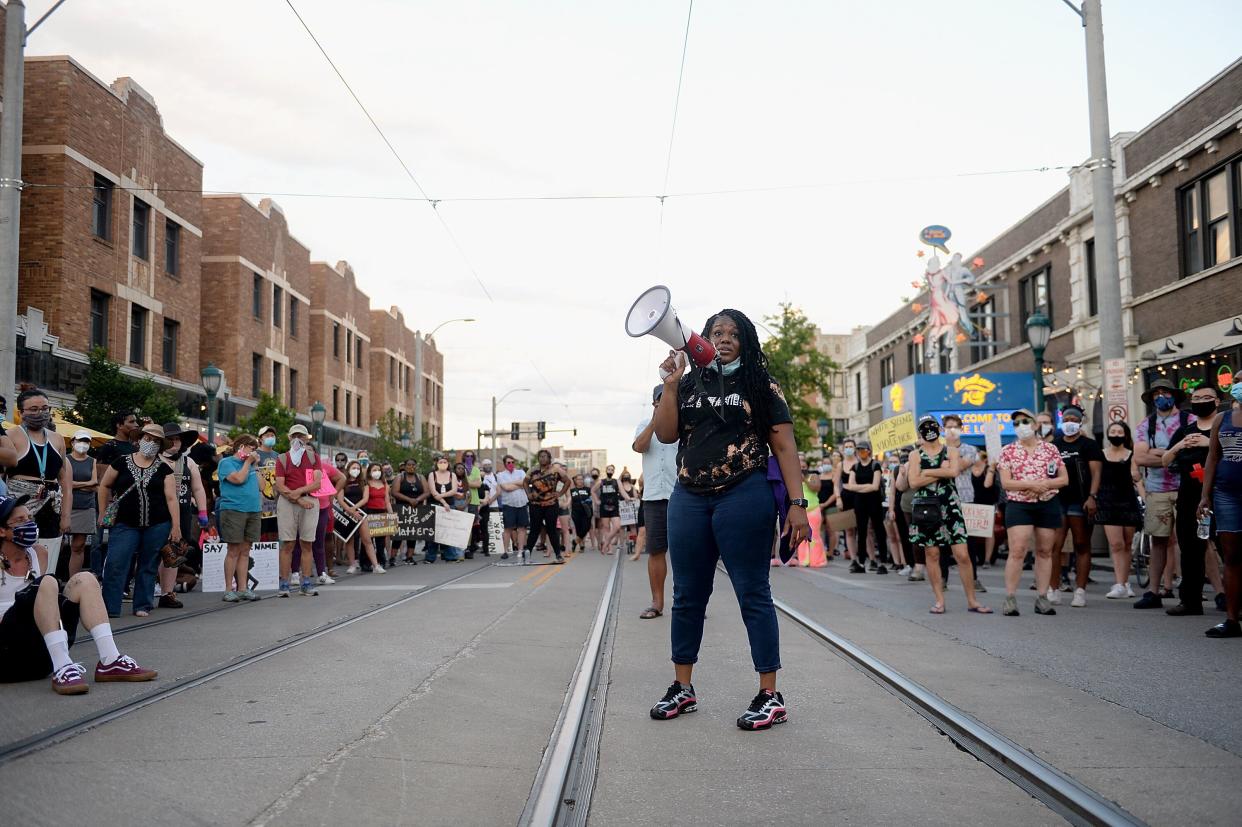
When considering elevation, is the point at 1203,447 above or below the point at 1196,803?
above

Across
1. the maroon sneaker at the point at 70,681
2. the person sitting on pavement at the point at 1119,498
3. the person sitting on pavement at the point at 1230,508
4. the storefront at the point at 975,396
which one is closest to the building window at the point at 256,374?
the storefront at the point at 975,396

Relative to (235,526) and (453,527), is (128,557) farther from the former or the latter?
(453,527)

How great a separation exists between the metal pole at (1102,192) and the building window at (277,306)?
3241 cm

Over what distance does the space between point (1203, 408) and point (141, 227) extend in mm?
27978

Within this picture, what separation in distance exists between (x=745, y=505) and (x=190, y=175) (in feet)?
104

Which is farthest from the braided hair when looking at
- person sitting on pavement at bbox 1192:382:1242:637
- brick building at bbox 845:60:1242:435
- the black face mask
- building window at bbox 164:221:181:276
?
building window at bbox 164:221:181:276

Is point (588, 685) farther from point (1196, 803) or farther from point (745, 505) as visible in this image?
point (1196, 803)

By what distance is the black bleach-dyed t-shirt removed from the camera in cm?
503

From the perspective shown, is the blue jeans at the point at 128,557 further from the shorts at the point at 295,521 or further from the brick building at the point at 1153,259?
the brick building at the point at 1153,259

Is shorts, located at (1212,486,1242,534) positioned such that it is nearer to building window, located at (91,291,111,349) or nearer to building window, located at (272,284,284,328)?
building window, located at (91,291,111,349)

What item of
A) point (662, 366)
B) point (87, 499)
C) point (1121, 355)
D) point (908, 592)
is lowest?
point (908, 592)

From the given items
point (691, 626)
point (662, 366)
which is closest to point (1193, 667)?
point (691, 626)

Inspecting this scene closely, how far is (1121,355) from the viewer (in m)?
14.1

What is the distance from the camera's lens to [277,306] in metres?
41.4
